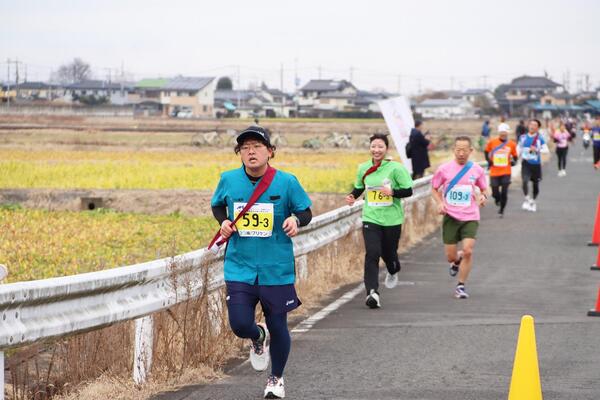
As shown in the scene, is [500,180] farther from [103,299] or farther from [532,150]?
[103,299]

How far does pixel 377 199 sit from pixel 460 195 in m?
1.33

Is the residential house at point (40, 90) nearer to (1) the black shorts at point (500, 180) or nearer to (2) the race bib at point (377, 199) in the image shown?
(1) the black shorts at point (500, 180)

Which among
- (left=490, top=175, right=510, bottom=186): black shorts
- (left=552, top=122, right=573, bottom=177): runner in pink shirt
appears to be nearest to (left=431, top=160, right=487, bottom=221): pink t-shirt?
(left=490, top=175, right=510, bottom=186): black shorts

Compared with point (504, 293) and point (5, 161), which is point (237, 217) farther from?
point (5, 161)

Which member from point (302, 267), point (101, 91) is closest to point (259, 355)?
point (302, 267)

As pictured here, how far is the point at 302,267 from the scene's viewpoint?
13.8 meters

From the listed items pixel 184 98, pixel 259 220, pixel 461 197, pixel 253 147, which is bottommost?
pixel 184 98

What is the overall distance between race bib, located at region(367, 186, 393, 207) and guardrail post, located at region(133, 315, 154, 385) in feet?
16.4

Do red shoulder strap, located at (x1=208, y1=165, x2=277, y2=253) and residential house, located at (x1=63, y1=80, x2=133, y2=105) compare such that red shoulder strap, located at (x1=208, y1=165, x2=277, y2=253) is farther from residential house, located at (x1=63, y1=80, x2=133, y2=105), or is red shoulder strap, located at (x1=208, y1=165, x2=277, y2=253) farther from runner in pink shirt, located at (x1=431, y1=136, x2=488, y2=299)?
residential house, located at (x1=63, y1=80, x2=133, y2=105)

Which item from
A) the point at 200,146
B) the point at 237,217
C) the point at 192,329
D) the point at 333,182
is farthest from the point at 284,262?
the point at 200,146

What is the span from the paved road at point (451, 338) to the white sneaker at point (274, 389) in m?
0.15

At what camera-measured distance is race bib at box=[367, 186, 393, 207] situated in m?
13.2

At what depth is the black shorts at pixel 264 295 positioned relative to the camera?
26.8 ft

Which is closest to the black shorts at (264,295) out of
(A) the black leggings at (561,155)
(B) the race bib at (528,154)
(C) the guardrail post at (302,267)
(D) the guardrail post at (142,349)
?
(D) the guardrail post at (142,349)
